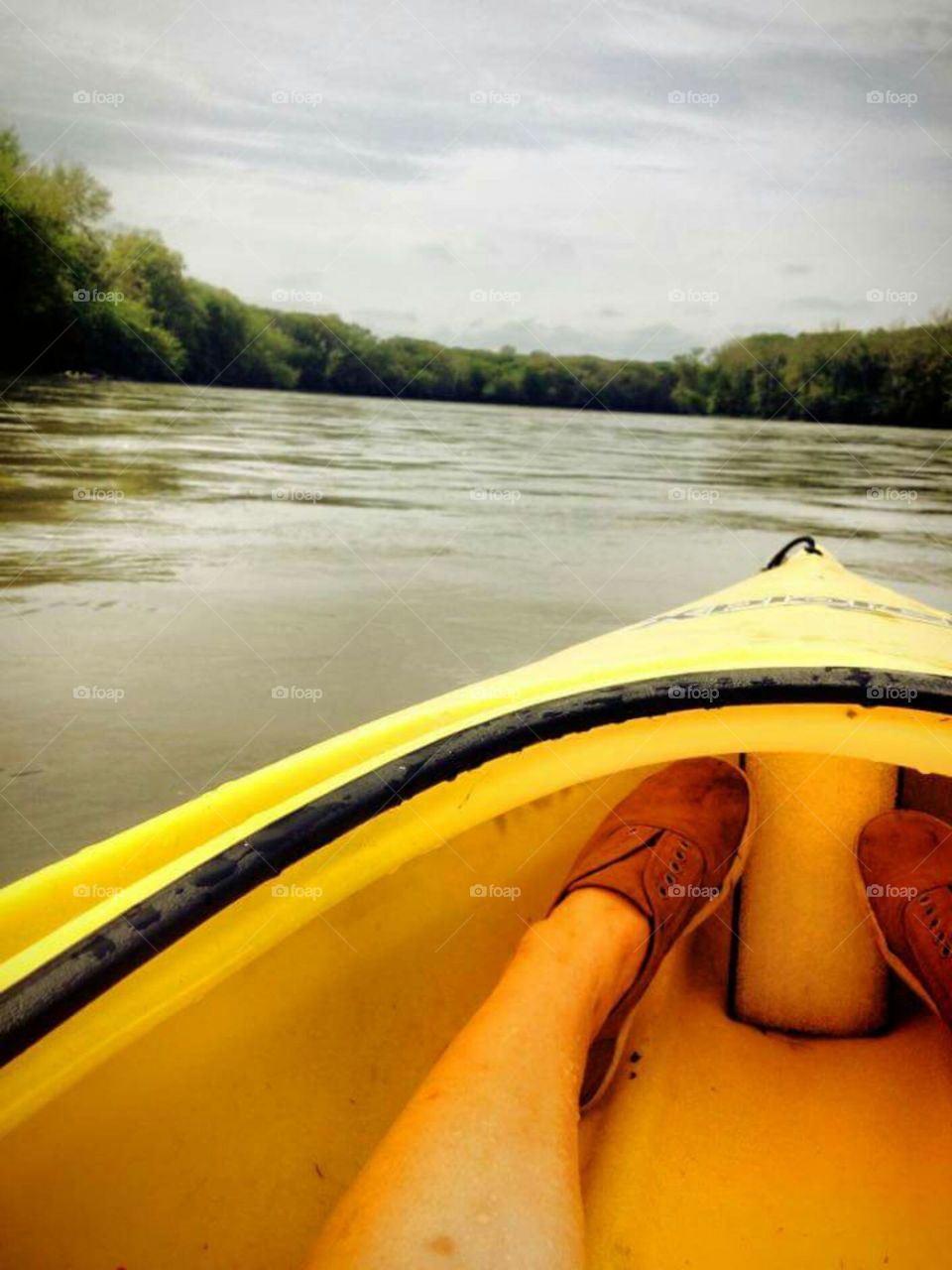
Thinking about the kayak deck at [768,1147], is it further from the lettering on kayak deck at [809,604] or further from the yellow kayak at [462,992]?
the lettering on kayak deck at [809,604]

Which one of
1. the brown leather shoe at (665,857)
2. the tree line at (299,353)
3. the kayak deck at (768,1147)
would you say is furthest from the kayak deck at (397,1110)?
the tree line at (299,353)

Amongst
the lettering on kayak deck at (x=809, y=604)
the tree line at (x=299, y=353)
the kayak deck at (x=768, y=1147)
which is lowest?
the kayak deck at (x=768, y=1147)

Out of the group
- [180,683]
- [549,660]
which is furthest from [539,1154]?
[180,683]

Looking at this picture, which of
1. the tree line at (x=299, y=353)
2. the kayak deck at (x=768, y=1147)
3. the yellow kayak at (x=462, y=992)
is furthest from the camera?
the tree line at (x=299, y=353)

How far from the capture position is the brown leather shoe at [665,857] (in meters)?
1.32

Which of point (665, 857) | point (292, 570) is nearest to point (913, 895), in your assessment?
point (665, 857)

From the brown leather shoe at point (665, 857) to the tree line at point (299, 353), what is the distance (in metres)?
27.5

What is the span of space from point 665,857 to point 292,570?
4462mm

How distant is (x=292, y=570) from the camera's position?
5.65 meters

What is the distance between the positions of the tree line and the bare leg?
28.0 meters

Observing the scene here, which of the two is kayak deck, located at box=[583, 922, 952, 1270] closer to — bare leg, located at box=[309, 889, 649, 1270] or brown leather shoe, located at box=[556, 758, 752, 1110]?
brown leather shoe, located at box=[556, 758, 752, 1110]

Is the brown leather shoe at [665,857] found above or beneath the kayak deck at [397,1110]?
above

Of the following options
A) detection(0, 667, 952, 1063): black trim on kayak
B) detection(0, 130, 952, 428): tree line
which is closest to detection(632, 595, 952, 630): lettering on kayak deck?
detection(0, 667, 952, 1063): black trim on kayak

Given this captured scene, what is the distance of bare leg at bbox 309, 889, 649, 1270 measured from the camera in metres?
0.76
